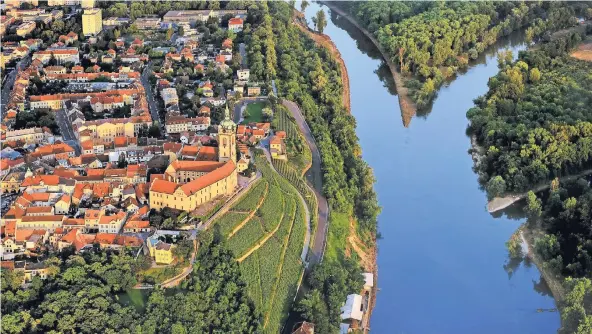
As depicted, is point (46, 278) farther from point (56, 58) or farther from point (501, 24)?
point (501, 24)

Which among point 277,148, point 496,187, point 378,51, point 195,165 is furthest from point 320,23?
point 195,165

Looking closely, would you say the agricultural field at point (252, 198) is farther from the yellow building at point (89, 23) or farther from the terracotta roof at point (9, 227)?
the yellow building at point (89, 23)

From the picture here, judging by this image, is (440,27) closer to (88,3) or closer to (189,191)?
(88,3)

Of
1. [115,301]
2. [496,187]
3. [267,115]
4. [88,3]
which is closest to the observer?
[115,301]

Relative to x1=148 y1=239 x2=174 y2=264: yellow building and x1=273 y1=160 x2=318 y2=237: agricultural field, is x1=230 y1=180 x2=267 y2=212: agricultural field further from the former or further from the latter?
x1=148 y1=239 x2=174 y2=264: yellow building

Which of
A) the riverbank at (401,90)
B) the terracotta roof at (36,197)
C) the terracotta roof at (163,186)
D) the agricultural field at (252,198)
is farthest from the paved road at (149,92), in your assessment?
the riverbank at (401,90)

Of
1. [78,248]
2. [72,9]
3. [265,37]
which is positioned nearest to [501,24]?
[265,37]
